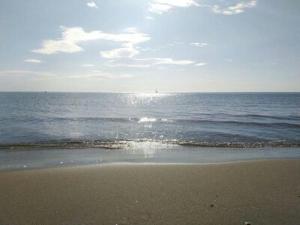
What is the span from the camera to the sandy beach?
21.2 ft

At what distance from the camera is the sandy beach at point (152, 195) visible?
6.46m

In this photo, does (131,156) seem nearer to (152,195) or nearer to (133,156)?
(133,156)

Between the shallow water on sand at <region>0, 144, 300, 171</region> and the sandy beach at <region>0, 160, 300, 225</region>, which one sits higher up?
the sandy beach at <region>0, 160, 300, 225</region>

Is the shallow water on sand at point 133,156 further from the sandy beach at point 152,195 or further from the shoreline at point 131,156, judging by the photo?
the sandy beach at point 152,195

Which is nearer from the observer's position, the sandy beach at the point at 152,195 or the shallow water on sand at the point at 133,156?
the sandy beach at the point at 152,195

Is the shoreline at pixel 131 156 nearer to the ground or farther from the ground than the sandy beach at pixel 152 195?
nearer to the ground

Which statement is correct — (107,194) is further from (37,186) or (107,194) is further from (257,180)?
(257,180)

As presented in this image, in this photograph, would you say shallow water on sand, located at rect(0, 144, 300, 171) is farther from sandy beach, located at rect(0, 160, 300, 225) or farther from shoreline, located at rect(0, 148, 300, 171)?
sandy beach, located at rect(0, 160, 300, 225)

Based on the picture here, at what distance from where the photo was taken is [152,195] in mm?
7852

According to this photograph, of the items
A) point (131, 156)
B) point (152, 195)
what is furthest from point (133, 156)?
point (152, 195)

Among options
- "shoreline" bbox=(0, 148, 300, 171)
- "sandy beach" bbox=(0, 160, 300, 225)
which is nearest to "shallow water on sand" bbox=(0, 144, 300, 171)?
"shoreline" bbox=(0, 148, 300, 171)

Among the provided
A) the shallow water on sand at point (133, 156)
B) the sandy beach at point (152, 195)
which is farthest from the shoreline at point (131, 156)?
the sandy beach at point (152, 195)

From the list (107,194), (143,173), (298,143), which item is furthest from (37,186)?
(298,143)

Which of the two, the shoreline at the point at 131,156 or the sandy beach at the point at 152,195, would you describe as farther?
the shoreline at the point at 131,156
